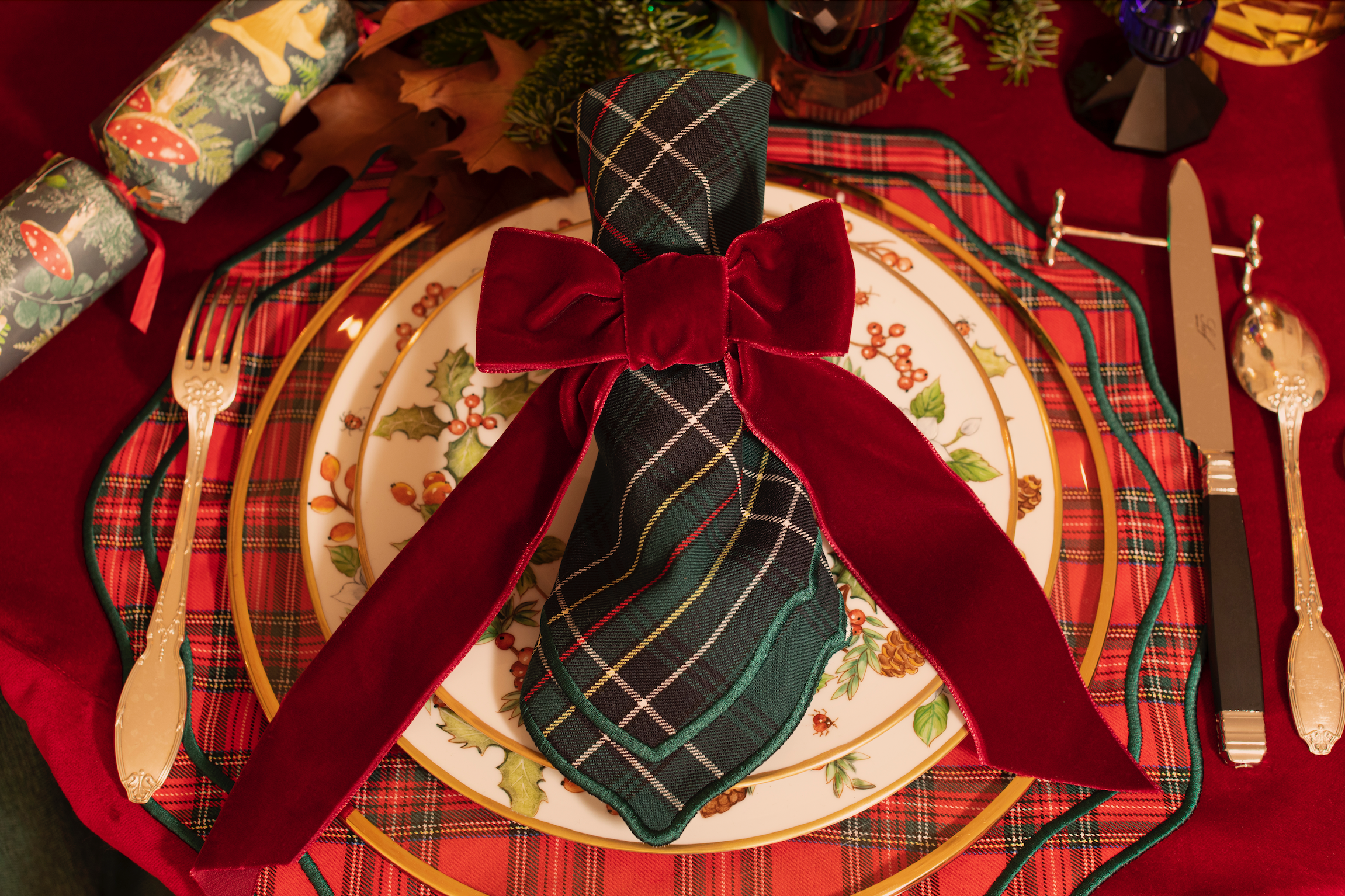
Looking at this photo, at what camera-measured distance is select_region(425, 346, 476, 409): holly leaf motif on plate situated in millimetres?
520

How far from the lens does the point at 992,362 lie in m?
0.52

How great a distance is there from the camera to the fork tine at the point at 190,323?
0.56 metres

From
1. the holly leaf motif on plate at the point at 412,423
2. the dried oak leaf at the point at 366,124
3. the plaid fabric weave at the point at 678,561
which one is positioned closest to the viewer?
the plaid fabric weave at the point at 678,561

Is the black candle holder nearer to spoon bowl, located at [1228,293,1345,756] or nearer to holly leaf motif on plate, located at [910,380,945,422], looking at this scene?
spoon bowl, located at [1228,293,1345,756]

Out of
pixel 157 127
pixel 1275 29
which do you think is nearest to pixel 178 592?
pixel 157 127

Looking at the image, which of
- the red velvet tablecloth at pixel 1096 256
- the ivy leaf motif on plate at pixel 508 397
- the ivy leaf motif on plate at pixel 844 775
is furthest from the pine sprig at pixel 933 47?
the ivy leaf motif on plate at pixel 844 775

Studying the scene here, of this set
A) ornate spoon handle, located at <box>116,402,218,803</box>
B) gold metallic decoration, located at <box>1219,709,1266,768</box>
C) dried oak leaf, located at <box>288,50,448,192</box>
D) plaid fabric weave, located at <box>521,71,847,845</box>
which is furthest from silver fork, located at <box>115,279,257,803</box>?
gold metallic decoration, located at <box>1219,709,1266,768</box>

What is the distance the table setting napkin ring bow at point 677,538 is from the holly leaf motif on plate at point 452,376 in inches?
2.5

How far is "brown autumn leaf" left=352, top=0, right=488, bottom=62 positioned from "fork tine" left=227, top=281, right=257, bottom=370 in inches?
7.1

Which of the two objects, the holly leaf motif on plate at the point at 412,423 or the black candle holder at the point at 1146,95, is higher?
the black candle holder at the point at 1146,95

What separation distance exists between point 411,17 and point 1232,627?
62cm

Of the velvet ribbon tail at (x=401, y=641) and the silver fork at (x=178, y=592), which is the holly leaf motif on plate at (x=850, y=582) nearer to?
the velvet ribbon tail at (x=401, y=641)

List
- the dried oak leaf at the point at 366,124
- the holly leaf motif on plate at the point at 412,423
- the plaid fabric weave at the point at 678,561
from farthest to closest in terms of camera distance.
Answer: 1. the dried oak leaf at the point at 366,124
2. the holly leaf motif on plate at the point at 412,423
3. the plaid fabric weave at the point at 678,561

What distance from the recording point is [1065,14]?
0.67 m
